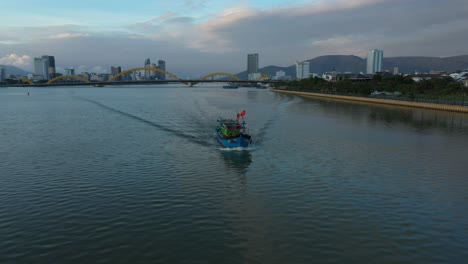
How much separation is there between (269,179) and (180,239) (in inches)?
368

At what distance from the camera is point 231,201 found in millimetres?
17891

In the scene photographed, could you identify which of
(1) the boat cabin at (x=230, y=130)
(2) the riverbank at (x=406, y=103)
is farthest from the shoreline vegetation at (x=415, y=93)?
(1) the boat cabin at (x=230, y=130)

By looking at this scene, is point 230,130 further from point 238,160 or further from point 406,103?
point 406,103

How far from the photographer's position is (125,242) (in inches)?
527

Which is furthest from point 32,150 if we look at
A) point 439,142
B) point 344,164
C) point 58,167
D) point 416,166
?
point 439,142

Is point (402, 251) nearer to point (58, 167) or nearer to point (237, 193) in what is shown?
point (237, 193)

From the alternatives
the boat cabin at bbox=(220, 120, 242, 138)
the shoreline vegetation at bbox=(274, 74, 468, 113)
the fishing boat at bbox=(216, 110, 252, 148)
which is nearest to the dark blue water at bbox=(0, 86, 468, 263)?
the fishing boat at bbox=(216, 110, 252, 148)

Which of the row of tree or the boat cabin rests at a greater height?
the row of tree

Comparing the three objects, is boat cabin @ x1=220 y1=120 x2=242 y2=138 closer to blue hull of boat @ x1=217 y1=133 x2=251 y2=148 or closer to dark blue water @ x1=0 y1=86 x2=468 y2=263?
blue hull of boat @ x1=217 y1=133 x2=251 y2=148

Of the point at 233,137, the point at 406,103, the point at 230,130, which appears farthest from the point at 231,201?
the point at 406,103

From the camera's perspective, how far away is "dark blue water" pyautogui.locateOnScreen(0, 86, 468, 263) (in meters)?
13.0

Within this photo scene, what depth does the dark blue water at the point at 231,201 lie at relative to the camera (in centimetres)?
1295

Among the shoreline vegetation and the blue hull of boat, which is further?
the shoreline vegetation

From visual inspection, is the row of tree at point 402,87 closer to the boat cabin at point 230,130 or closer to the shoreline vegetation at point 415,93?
the shoreline vegetation at point 415,93
